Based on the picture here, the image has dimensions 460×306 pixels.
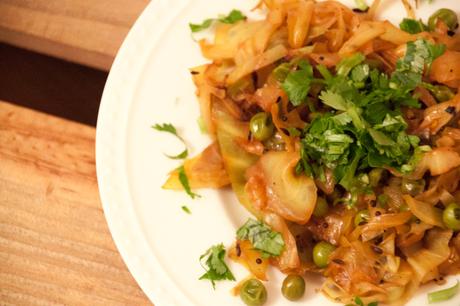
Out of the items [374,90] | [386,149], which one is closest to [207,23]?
[374,90]

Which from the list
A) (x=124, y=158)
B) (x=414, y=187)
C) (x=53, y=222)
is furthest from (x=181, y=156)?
(x=414, y=187)

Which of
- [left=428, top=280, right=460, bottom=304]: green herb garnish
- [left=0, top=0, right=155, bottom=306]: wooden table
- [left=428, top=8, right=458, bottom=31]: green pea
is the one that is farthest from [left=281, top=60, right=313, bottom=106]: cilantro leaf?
[left=0, top=0, right=155, bottom=306]: wooden table

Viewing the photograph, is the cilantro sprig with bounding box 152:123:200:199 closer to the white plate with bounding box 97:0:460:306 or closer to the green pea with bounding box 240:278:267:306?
the white plate with bounding box 97:0:460:306

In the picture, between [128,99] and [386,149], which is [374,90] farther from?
[128,99]

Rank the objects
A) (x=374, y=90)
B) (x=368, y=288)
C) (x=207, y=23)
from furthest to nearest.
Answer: (x=207, y=23) → (x=374, y=90) → (x=368, y=288)

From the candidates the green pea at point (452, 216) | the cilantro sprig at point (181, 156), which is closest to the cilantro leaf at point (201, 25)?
the cilantro sprig at point (181, 156)

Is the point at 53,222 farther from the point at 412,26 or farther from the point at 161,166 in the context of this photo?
the point at 412,26
